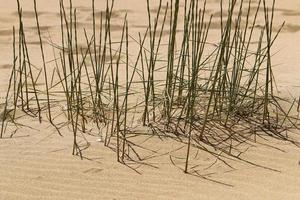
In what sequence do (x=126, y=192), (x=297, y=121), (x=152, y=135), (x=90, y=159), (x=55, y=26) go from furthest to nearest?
(x=55, y=26)
(x=297, y=121)
(x=152, y=135)
(x=90, y=159)
(x=126, y=192)

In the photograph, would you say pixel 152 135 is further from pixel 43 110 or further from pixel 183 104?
pixel 43 110

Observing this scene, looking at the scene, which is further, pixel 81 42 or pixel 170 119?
pixel 81 42

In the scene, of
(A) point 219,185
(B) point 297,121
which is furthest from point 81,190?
(B) point 297,121

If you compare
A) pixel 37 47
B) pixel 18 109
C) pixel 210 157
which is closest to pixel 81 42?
pixel 37 47

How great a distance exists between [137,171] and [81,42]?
2.22 meters

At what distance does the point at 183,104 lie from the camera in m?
2.38

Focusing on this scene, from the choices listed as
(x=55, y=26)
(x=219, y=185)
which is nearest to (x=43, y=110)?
(x=219, y=185)

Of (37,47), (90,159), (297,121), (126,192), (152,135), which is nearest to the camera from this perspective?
(126,192)

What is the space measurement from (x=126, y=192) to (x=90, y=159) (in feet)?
0.78

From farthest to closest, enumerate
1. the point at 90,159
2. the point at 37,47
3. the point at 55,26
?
the point at 55,26
the point at 37,47
the point at 90,159

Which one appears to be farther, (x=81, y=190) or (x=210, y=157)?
(x=210, y=157)

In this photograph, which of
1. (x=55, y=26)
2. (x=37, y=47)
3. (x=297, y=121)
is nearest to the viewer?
(x=297, y=121)

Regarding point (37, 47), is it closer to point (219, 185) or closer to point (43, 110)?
point (43, 110)

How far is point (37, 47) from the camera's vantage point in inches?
159
